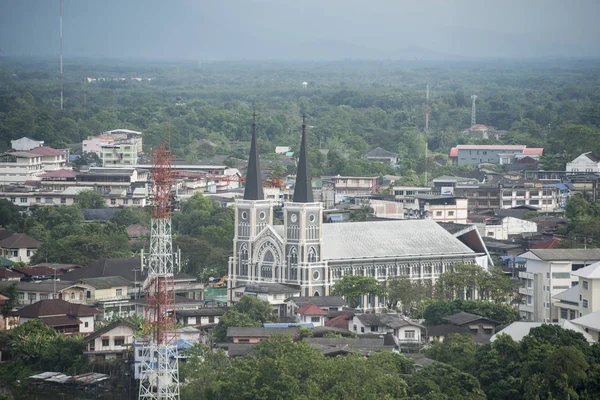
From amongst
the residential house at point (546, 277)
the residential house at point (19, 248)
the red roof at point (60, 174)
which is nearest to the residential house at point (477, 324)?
the residential house at point (546, 277)

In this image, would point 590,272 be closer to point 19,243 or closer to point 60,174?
point 19,243

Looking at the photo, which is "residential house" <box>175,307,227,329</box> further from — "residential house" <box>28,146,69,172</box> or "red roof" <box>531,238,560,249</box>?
"residential house" <box>28,146,69,172</box>

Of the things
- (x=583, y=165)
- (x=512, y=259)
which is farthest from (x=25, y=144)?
(x=512, y=259)

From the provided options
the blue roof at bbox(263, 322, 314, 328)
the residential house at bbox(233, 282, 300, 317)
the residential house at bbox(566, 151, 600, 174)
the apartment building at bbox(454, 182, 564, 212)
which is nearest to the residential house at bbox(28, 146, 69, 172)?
the apartment building at bbox(454, 182, 564, 212)

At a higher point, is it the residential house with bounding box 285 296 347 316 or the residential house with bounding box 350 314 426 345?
the residential house with bounding box 285 296 347 316


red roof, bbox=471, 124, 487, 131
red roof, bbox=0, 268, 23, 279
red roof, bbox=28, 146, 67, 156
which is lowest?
red roof, bbox=0, 268, 23, 279

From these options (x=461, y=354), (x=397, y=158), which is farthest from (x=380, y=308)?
(x=397, y=158)
